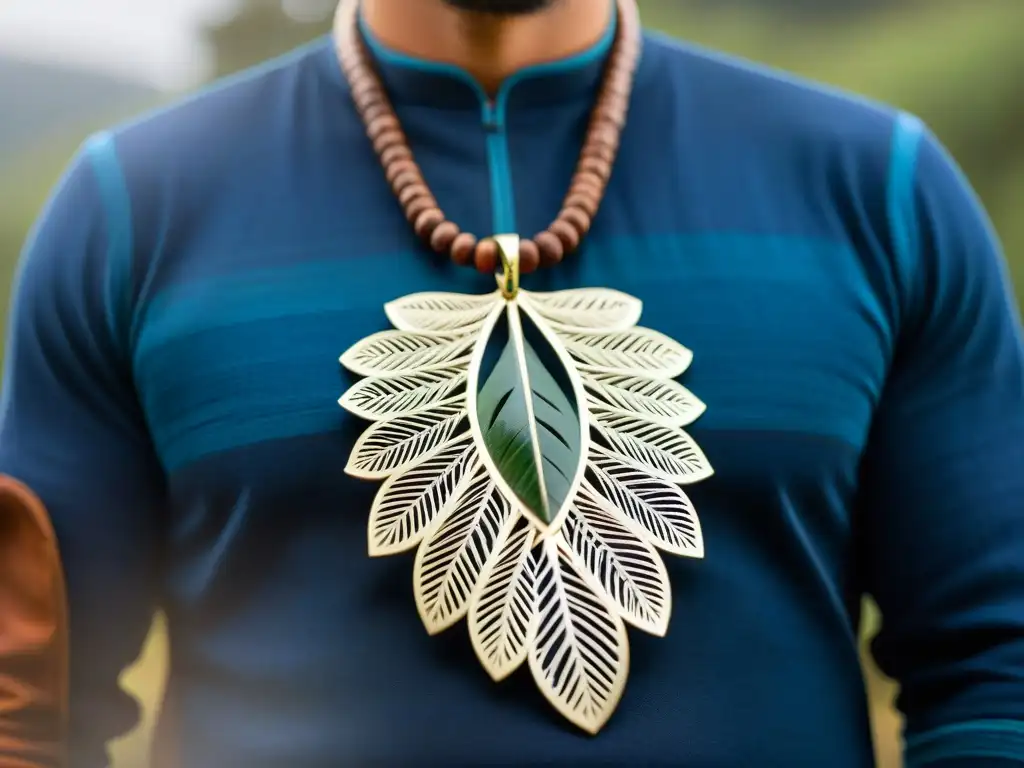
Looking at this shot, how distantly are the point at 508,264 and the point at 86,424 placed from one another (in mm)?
188

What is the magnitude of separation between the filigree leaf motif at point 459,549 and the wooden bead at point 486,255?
0.08 metres

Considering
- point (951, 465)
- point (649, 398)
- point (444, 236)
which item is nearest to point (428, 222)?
point (444, 236)

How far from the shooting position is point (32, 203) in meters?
0.56

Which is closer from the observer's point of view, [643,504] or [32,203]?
[643,504]

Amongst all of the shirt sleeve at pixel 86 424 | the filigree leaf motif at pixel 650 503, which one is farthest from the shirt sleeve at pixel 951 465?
the shirt sleeve at pixel 86 424

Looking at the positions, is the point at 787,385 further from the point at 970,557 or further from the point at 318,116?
the point at 318,116

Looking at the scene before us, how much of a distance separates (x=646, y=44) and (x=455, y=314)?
0.16 meters

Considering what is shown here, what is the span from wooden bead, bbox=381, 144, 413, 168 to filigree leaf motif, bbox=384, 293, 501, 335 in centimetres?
6

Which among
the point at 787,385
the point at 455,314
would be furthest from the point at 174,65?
the point at 787,385

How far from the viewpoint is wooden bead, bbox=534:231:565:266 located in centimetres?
46

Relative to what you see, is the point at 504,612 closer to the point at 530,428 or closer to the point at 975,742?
the point at 530,428

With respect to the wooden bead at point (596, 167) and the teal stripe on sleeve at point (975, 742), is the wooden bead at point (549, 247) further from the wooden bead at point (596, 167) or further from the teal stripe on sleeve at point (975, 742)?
the teal stripe on sleeve at point (975, 742)

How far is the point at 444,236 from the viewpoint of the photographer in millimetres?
461

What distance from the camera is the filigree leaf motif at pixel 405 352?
0.45 meters
